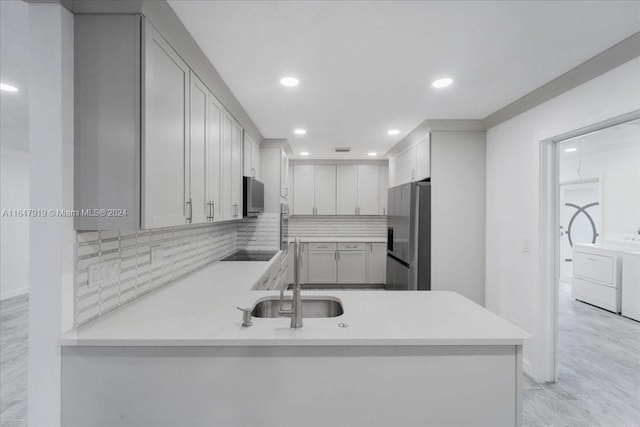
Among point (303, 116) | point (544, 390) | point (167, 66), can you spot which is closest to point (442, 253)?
point (544, 390)

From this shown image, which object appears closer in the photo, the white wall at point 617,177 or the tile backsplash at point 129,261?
the tile backsplash at point 129,261

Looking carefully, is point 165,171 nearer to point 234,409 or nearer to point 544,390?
point 234,409

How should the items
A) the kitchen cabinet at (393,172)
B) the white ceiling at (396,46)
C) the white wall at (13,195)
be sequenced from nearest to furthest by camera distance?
the white ceiling at (396,46) < the white wall at (13,195) < the kitchen cabinet at (393,172)

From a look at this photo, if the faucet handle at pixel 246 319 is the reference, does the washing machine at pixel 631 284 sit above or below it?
below

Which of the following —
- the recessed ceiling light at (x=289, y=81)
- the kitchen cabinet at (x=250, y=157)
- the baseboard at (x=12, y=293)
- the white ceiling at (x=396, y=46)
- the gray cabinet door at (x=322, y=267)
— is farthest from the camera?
the gray cabinet door at (x=322, y=267)

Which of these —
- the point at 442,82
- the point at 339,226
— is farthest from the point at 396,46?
the point at 339,226

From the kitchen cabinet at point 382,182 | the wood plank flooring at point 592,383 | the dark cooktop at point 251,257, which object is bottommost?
the wood plank flooring at point 592,383

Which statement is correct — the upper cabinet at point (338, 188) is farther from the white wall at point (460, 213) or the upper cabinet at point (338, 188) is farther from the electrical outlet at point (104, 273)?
the electrical outlet at point (104, 273)

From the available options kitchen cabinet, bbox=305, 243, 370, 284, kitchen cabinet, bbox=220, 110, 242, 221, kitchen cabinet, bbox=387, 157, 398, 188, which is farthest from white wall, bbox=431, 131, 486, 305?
kitchen cabinet, bbox=220, 110, 242, 221

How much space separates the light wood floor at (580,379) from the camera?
2.11 metres

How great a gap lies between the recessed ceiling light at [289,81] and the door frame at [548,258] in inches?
81.6

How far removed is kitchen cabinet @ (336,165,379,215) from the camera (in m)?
5.68

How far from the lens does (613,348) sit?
124 inches

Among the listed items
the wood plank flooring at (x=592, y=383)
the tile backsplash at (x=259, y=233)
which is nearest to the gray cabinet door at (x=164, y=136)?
the tile backsplash at (x=259, y=233)
